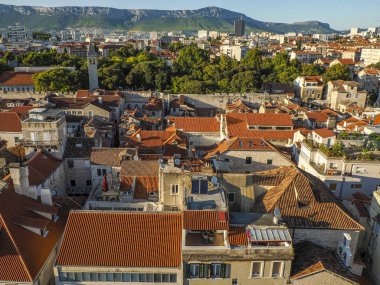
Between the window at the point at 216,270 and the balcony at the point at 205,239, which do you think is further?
the balcony at the point at 205,239

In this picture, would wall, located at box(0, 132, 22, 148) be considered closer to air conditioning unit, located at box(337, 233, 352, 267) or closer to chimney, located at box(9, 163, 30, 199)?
chimney, located at box(9, 163, 30, 199)

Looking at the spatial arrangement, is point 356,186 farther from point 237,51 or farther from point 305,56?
point 237,51

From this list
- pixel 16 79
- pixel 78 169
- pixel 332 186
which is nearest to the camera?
pixel 332 186

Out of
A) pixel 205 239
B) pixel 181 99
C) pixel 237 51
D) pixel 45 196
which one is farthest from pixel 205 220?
pixel 237 51

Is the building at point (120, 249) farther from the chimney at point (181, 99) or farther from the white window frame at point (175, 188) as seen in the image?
the chimney at point (181, 99)

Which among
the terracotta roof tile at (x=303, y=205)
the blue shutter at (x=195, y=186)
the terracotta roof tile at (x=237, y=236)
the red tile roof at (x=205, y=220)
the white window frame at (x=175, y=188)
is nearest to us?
the terracotta roof tile at (x=237, y=236)

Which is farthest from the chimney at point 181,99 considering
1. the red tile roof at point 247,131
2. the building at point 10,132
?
the building at point 10,132

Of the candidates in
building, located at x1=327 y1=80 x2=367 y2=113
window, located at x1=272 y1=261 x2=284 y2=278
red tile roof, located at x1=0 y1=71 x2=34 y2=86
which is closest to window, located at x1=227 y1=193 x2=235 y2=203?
window, located at x1=272 y1=261 x2=284 y2=278
